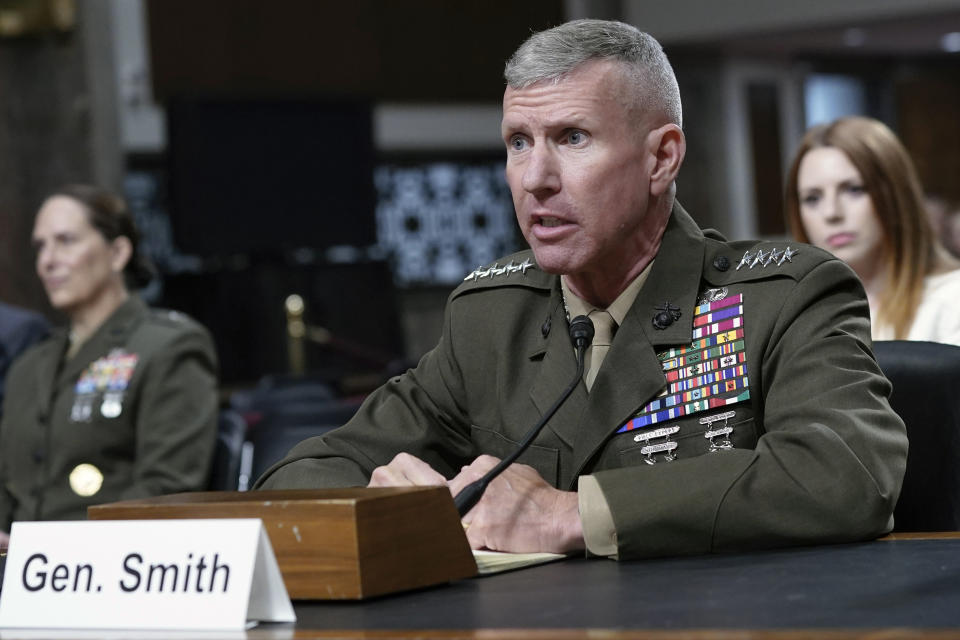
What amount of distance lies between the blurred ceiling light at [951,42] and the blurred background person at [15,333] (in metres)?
6.89

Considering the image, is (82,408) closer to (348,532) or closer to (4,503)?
(4,503)

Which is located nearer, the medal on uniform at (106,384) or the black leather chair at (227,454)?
the black leather chair at (227,454)

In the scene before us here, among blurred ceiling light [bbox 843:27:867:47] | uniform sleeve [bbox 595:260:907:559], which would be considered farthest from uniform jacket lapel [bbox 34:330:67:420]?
blurred ceiling light [bbox 843:27:867:47]

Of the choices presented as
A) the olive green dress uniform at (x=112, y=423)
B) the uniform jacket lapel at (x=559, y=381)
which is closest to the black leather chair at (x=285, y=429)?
the olive green dress uniform at (x=112, y=423)

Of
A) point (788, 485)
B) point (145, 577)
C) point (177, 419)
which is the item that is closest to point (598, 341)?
point (788, 485)

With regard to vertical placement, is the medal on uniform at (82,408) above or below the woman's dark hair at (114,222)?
below

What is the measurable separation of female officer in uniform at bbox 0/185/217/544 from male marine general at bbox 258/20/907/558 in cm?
138

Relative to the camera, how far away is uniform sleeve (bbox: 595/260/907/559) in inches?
58.2

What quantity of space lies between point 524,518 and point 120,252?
250 cm

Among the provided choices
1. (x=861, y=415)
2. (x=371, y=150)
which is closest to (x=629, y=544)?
(x=861, y=415)

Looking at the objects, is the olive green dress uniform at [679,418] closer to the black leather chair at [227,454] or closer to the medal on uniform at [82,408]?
the black leather chair at [227,454]

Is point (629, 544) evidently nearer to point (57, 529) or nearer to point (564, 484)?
point (564, 484)

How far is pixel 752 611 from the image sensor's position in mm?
1126

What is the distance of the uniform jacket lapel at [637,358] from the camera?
5.73ft
